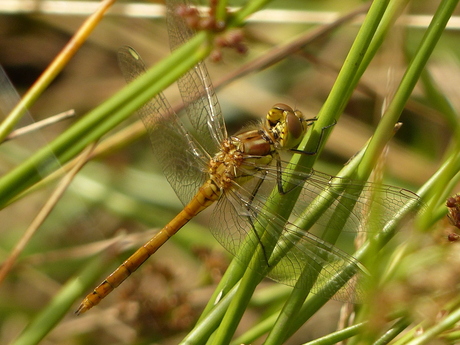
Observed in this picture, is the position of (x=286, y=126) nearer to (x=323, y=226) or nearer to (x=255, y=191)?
(x=255, y=191)

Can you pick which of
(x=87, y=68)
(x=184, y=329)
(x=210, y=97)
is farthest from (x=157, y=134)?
(x=87, y=68)

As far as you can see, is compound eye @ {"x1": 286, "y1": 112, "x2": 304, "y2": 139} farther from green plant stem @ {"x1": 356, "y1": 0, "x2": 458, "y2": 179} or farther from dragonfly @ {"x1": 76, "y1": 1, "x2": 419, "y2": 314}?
green plant stem @ {"x1": 356, "y1": 0, "x2": 458, "y2": 179}

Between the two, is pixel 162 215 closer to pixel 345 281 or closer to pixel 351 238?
pixel 351 238

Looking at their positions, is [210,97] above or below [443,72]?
below

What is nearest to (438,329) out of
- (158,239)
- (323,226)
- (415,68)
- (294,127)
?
(323,226)

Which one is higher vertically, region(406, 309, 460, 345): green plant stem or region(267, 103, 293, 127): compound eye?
region(267, 103, 293, 127): compound eye

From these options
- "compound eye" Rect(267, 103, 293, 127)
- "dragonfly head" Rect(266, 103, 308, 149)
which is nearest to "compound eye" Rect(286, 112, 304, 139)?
"dragonfly head" Rect(266, 103, 308, 149)

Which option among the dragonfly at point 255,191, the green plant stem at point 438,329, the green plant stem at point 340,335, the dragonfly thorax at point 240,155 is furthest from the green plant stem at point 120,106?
the green plant stem at point 438,329

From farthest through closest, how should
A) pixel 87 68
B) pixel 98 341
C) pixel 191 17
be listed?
pixel 87 68, pixel 98 341, pixel 191 17
